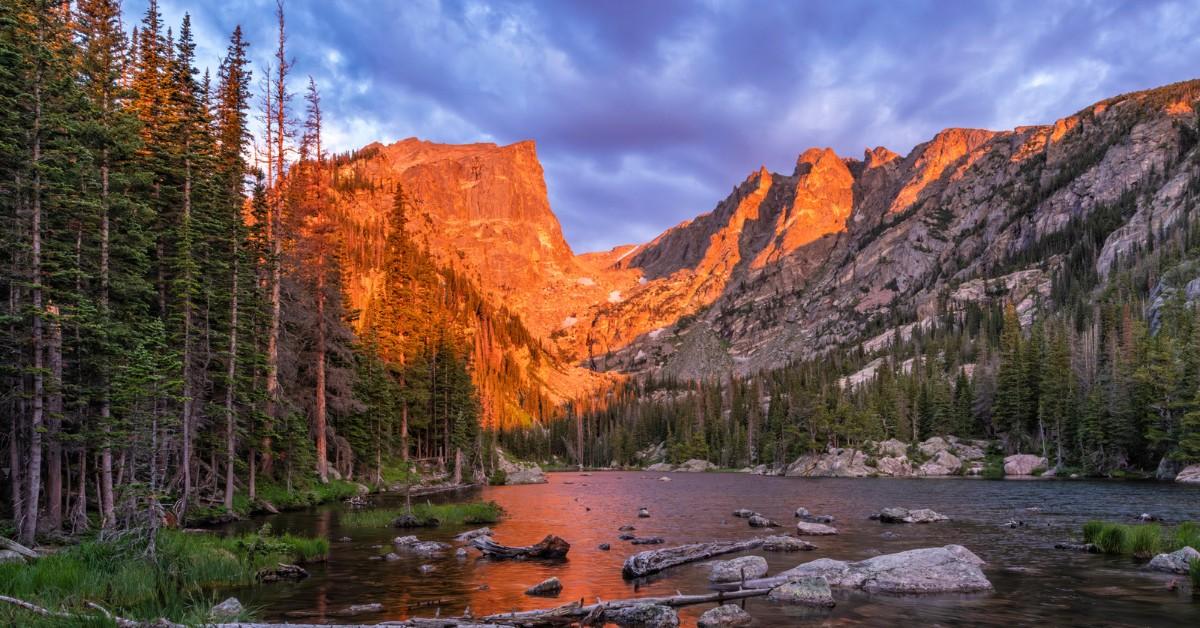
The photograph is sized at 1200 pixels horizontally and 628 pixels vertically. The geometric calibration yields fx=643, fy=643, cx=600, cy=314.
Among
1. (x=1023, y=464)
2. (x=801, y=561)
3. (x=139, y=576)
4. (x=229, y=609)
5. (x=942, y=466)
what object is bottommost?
(x=942, y=466)

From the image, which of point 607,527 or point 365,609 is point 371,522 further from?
point 365,609

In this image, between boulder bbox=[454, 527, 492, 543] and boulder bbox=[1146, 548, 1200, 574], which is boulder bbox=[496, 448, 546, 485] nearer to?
boulder bbox=[454, 527, 492, 543]

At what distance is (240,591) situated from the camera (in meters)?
19.1

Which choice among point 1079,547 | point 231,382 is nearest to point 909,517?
point 1079,547

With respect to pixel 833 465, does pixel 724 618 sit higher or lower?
higher

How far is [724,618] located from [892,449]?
328ft

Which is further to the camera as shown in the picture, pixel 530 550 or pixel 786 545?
pixel 786 545

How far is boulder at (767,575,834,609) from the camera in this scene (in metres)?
18.1

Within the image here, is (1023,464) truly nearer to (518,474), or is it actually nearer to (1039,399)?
(1039,399)

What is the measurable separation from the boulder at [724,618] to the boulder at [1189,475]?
2774 inches

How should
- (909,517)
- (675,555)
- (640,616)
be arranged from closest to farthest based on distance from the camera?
(640,616), (675,555), (909,517)

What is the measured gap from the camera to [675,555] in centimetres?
2430

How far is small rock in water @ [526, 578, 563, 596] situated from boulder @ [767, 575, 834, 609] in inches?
250

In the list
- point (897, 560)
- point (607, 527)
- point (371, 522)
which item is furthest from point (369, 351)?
point (897, 560)
